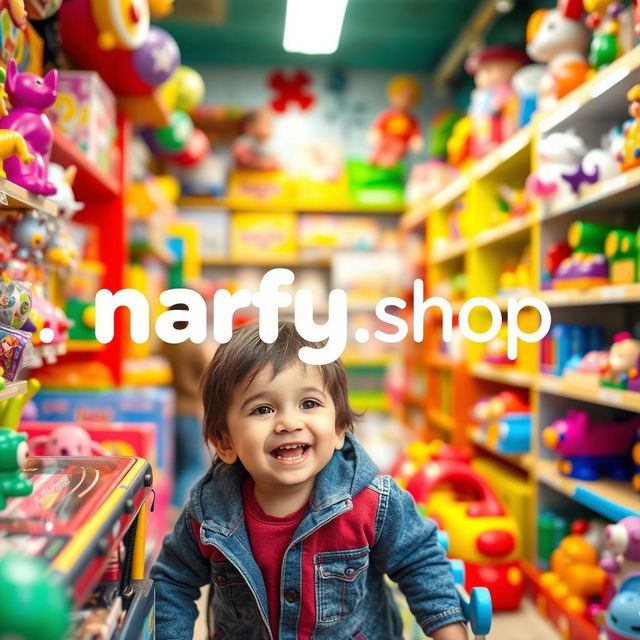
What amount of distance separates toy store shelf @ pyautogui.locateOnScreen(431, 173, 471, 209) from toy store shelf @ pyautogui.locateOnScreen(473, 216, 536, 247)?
1.17ft

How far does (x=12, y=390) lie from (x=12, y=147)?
49 cm

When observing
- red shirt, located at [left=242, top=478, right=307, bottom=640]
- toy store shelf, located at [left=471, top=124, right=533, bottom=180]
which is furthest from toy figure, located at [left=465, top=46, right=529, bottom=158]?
red shirt, located at [left=242, top=478, right=307, bottom=640]

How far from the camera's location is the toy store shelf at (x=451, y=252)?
3.65 meters

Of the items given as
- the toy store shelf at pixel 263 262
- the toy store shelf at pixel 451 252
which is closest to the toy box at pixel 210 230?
the toy store shelf at pixel 263 262

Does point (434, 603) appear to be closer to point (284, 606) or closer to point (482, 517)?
point (284, 606)

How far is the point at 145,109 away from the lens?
9.68ft

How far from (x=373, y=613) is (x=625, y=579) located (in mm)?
784

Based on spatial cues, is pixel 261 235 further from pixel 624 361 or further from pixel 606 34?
pixel 624 361

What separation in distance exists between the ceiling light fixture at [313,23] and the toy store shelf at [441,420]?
7.22 ft

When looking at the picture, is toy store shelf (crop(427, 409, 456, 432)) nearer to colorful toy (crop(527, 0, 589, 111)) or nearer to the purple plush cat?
colorful toy (crop(527, 0, 589, 111))

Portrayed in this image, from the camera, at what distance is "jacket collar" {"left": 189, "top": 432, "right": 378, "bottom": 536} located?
1188 mm

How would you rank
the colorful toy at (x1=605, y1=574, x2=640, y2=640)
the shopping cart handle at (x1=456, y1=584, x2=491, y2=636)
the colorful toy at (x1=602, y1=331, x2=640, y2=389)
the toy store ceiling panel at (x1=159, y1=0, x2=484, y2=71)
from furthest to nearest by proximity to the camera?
the toy store ceiling panel at (x1=159, y1=0, x2=484, y2=71)
the colorful toy at (x1=602, y1=331, x2=640, y2=389)
the colorful toy at (x1=605, y1=574, x2=640, y2=640)
the shopping cart handle at (x1=456, y1=584, x2=491, y2=636)

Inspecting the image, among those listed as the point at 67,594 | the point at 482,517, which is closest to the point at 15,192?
the point at 67,594

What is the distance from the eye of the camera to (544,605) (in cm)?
236
